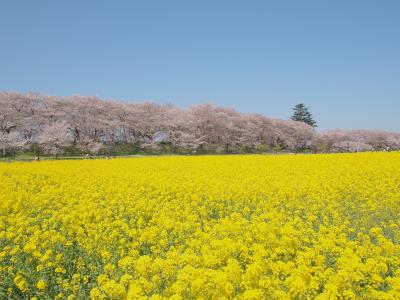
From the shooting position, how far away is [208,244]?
21.0ft

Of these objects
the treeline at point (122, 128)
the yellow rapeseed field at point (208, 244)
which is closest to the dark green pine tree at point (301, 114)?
the treeline at point (122, 128)

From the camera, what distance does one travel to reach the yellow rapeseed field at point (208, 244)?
439cm

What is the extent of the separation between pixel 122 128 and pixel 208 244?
5738 cm

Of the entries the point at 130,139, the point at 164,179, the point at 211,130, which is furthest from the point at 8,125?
the point at 164,179

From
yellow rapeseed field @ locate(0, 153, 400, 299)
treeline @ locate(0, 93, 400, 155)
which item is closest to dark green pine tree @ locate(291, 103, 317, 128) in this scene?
treeline @ locate(0, 93, 400, 155)

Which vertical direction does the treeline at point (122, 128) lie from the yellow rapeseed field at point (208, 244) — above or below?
above

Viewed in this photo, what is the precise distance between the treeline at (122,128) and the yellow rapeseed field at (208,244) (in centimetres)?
3966

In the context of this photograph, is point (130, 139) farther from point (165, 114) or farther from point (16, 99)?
point (16, 99)

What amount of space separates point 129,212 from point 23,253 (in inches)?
122

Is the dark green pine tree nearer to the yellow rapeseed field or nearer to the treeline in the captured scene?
the treeline

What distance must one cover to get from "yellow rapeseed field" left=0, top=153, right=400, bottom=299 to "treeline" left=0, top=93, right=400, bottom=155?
130ft

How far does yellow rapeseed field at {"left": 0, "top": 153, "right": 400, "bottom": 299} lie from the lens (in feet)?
14.4

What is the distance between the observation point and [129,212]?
9672mm

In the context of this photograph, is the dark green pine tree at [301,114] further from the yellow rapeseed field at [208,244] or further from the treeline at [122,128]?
the yellow rapeseed field at [208,244]
